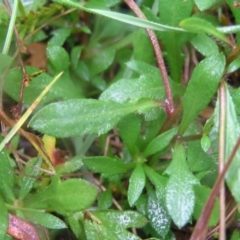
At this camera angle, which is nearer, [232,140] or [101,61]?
[232,140]

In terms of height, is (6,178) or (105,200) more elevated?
(6,178)

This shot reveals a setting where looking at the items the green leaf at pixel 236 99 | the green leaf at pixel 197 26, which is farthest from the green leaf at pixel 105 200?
the green leaf at pixel 197 26

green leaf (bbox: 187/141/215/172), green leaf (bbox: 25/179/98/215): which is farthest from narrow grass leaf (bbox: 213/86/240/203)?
green leaf (bbox: 25/179/98/215)

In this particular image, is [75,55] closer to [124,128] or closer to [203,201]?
[124,128]

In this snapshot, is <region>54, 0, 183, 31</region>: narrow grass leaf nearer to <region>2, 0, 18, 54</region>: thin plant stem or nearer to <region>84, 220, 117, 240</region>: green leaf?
<region>2, 0, 18, 54</region>: thin plant stem

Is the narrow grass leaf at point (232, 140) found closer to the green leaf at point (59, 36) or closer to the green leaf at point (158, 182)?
the green leaf at point (158, 182)

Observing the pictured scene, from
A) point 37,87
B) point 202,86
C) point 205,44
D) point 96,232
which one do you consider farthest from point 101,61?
point 96,232
